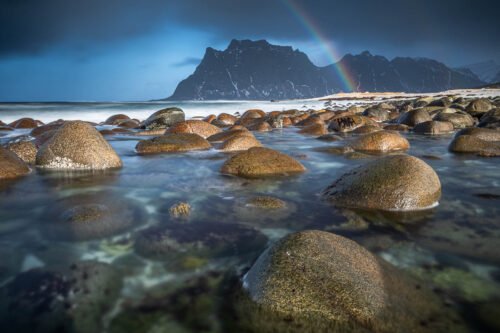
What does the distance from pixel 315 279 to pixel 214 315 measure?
68cm

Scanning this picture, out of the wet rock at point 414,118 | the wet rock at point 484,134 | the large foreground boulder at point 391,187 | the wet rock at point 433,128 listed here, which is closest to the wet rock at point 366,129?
the wet rock at point 433,128

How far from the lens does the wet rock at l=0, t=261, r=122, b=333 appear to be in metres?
A: 2.12

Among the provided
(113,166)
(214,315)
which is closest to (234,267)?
(214,315)

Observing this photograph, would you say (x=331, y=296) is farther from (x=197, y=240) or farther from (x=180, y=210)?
(x=180, y=210)

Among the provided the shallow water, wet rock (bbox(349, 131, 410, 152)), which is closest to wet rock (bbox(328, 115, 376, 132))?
wet rock (bbox(349, 131, 410, 152))

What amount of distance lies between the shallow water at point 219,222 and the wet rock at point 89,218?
0.03m

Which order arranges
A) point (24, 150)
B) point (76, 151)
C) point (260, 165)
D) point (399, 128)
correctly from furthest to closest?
point (399, 128), point (24, 150), point (76, 151), point (260, 165)

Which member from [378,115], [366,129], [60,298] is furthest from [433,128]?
[60,298]

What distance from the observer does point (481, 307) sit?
227 cm

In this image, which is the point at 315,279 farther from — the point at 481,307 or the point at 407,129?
the point at 407,129

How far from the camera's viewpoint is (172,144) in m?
8.95

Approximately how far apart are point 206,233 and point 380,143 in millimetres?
6649

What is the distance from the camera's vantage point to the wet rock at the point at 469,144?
8.22m

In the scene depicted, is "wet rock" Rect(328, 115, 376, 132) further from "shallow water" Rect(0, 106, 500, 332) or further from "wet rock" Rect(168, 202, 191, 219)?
"wet rock" Rect(168, 202, 191, 219)
